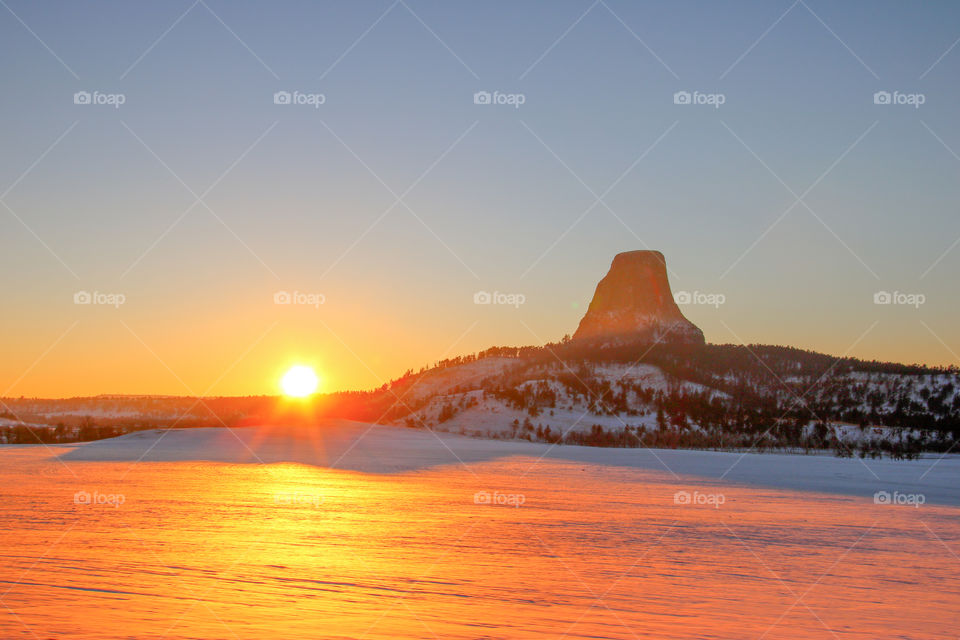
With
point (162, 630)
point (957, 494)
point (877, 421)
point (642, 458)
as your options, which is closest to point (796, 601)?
point (162, 630)

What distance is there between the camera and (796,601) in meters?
7.64

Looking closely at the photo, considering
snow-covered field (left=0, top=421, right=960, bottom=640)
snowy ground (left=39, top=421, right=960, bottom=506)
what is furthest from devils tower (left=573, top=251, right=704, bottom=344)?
snow-covered field (left=0, top=421, right=960, bottom=640)

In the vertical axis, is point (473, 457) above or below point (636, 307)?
below

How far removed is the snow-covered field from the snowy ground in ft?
1.39

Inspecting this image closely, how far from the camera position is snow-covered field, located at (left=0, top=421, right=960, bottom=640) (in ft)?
21.9

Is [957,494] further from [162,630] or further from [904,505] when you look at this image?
[162,630]

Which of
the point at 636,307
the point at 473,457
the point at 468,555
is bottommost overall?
the point at 468,555

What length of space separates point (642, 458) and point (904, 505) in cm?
1125

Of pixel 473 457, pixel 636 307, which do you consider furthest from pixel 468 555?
pixel 636 307

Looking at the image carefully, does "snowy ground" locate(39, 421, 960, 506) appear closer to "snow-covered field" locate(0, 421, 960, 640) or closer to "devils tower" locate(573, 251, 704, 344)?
"snow-covered field" locate(0, 421, 960, 640)

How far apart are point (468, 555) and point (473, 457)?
15.7 metres

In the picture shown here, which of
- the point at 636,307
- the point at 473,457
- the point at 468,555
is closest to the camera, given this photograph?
the point at 468,555

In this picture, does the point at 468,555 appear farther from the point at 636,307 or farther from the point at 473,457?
the point at 636,307

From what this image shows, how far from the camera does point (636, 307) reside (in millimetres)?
72375
